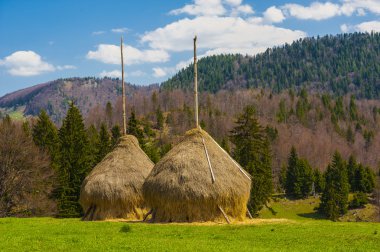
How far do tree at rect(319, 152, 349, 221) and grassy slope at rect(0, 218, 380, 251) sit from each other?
6378cm

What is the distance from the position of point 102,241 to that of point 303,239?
315 inches

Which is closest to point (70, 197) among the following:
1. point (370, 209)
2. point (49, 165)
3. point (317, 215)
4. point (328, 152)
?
point (49, 165)

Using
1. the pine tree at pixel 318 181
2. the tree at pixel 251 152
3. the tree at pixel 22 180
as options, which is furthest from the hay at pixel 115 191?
the pine tree at pixel 318 181

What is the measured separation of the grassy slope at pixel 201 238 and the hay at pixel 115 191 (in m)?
8.93

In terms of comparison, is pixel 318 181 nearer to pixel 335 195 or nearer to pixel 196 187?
pixel 335 195

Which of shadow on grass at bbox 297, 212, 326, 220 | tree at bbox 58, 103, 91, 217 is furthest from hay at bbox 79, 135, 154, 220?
shadow on grass at bbox 297, 212, 326, 220

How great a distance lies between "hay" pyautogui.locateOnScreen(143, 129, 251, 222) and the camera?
94.4 feet

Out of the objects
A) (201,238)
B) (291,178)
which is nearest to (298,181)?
(291,178)

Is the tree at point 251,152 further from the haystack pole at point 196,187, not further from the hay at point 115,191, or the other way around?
the haystack pole at point 196,187

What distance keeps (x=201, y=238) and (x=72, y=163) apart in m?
38.3

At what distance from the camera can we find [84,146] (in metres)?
59.0

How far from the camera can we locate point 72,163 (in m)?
57.0

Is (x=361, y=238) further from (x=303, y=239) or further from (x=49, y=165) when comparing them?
(x=49, y=165)

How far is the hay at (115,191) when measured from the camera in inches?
1395
